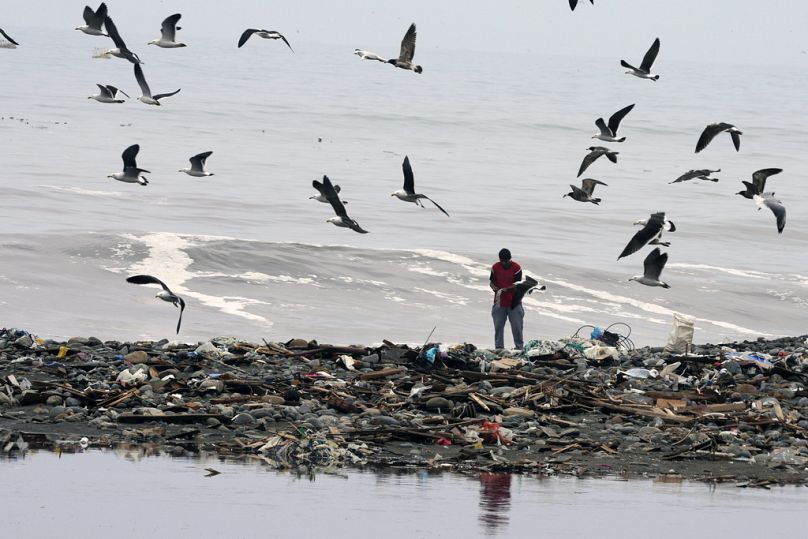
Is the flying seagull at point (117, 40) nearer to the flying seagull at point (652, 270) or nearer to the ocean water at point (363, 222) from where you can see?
the ocean water at point (363, 222)

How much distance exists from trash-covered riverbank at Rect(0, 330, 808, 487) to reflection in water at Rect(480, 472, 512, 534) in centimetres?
39

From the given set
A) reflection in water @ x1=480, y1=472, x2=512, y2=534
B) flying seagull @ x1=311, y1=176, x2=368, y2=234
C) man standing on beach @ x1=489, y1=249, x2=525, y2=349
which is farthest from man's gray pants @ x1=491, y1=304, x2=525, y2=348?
reflection in water @ x1=480, y1=472, x2=512, y2=534

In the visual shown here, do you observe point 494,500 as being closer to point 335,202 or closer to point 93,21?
point 335,202

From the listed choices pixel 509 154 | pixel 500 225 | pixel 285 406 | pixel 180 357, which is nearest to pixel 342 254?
pixel 500 225

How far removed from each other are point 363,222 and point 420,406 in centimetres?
2551

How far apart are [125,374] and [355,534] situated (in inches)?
219

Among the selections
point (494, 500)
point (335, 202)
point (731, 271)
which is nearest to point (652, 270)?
point (335, 202)

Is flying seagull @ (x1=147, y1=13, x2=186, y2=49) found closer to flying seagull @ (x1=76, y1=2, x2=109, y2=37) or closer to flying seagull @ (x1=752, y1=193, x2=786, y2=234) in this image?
flying seagull @ (x1=76, y1=2, x2=109, y2=37)

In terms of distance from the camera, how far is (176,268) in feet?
95.8

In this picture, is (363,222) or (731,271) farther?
(363,222)

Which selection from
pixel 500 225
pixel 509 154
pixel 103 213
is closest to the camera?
pixel 103 213

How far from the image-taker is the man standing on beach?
62.1ft

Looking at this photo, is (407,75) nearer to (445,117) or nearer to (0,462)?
(445,117)

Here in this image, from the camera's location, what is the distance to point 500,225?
4038cm
